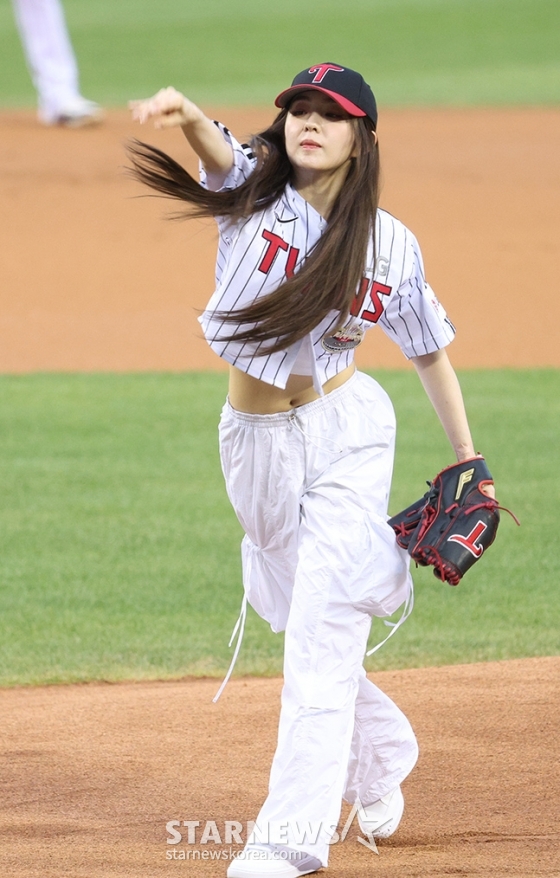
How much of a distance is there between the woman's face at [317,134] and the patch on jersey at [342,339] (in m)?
0.41

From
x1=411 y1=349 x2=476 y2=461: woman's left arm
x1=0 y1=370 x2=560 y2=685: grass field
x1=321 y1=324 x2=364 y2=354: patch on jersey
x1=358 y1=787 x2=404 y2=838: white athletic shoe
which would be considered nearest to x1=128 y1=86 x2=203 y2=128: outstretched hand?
x1=321 y1=324 x2=364 y2=354: patch on jersey

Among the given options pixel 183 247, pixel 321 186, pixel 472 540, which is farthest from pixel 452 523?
pixel 183 247

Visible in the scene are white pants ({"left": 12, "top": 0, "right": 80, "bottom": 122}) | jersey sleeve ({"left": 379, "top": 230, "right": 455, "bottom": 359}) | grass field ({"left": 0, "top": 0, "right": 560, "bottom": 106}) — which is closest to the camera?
jersey sleeve ({"left": 379, "top": 230, "right": 455, "bottom": 359})

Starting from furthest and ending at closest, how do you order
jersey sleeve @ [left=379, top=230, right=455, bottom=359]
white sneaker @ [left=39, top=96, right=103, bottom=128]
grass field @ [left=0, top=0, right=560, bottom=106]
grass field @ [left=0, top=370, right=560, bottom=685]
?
grass field @ [left=0, top=0, right=560, bottom=106]
white sneaker @ [left=39, top=96, right=103, bottom=128]
grass field @ [left=0, top=370, right=560, bottom=685]
jersey sleeve @ [left=379, top=230, right=455, bottom=359]

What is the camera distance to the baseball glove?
3447 mm

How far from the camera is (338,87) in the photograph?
3.32m

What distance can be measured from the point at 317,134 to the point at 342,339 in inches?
20.8

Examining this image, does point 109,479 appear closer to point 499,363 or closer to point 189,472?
point 189,472

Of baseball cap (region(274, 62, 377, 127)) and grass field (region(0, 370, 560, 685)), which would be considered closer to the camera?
baseball cap (region(274, 62, 377, 127))

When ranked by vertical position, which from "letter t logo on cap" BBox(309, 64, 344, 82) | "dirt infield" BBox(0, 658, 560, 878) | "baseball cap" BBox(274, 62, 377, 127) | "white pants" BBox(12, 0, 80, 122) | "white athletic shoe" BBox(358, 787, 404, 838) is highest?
"white pants" BBox(12, 0, 80, 122)

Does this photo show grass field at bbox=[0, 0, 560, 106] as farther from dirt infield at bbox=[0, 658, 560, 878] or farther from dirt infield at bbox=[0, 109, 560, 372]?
dirt infield at bbox=[0, 658, 560, 878]

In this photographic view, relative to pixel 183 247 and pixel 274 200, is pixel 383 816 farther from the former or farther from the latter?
pixel 183 247

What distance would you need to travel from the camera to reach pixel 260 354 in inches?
131

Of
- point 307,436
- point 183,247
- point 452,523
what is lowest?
point 452,523
